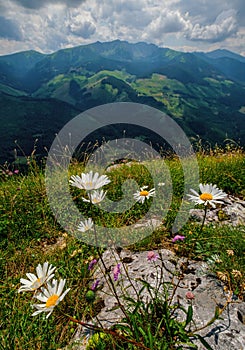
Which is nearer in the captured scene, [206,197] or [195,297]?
[206,197]

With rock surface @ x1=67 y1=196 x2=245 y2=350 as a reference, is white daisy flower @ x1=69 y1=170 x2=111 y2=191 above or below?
above

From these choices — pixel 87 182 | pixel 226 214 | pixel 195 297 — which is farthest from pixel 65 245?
pixel 226 214

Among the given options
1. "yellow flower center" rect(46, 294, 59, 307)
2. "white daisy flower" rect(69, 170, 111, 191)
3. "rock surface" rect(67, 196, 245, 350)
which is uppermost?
"white daisy flower" rect(69, 170, 111, 191)

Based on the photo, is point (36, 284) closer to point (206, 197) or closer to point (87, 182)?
point (87, 182)

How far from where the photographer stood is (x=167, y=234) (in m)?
4.53

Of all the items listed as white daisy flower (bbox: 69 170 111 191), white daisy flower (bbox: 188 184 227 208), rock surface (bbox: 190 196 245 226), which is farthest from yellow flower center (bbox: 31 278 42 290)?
rock surface (bbox: 190 196 245 226)

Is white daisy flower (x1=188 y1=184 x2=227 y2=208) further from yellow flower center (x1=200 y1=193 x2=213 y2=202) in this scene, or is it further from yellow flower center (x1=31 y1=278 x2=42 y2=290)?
yellow flower center (x1=31 y1=278 x2=42 y2=290)

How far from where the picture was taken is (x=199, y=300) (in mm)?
2955

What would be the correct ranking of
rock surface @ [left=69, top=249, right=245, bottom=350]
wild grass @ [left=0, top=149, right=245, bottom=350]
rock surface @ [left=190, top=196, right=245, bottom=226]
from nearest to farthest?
rock surface @ [left=69, top=249, right=245, bottom=350] → wild grass @ [left=0, top=149, right=245, bottom=350] → rock surface @ [left=190, top=196, right=245, bottom=226]

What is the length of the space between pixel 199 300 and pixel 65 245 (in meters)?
2.26

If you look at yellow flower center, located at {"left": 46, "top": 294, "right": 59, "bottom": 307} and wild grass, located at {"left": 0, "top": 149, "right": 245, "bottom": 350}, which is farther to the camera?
wild grass, located at {"left": 0, "top": 149, "right": 245, "bottom": 350}

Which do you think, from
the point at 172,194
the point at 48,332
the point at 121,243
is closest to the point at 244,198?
the point at 172,194

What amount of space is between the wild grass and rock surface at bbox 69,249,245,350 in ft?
0.53

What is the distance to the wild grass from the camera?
296cm
